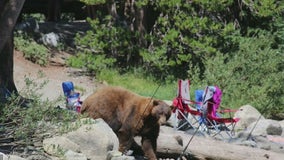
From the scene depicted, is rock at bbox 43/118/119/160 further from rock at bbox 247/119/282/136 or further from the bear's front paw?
rock at bbox 247/119/282/136

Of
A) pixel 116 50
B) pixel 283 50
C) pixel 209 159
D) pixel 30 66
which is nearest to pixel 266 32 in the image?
pixel 283 50

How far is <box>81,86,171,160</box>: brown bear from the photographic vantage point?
9.31m

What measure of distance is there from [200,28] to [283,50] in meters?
2.62

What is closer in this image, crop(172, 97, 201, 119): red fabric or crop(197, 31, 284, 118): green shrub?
crop(172, 97, 201, 119): red fabric

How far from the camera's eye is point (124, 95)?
9719 mm

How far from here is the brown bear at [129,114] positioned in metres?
9.31

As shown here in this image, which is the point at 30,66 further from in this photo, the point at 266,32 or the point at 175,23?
the point at 266,32

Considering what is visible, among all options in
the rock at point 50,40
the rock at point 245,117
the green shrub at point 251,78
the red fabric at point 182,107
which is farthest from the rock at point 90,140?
the rock at point 50,40

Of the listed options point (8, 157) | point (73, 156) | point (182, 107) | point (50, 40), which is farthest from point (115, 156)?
point (50, 40)

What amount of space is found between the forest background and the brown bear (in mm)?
7594

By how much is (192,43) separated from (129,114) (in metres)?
9.64

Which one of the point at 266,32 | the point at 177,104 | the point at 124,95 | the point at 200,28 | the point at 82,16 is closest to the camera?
the point at 124,95

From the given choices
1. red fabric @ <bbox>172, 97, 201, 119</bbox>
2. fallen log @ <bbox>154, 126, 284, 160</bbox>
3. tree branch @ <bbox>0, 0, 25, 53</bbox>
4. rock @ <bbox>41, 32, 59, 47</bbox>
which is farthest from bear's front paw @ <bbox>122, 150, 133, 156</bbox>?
rock @ <bbox>41, 32, 59, 47</bbox>

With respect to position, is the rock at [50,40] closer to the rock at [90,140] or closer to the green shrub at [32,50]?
the green shrub at [32,50]
